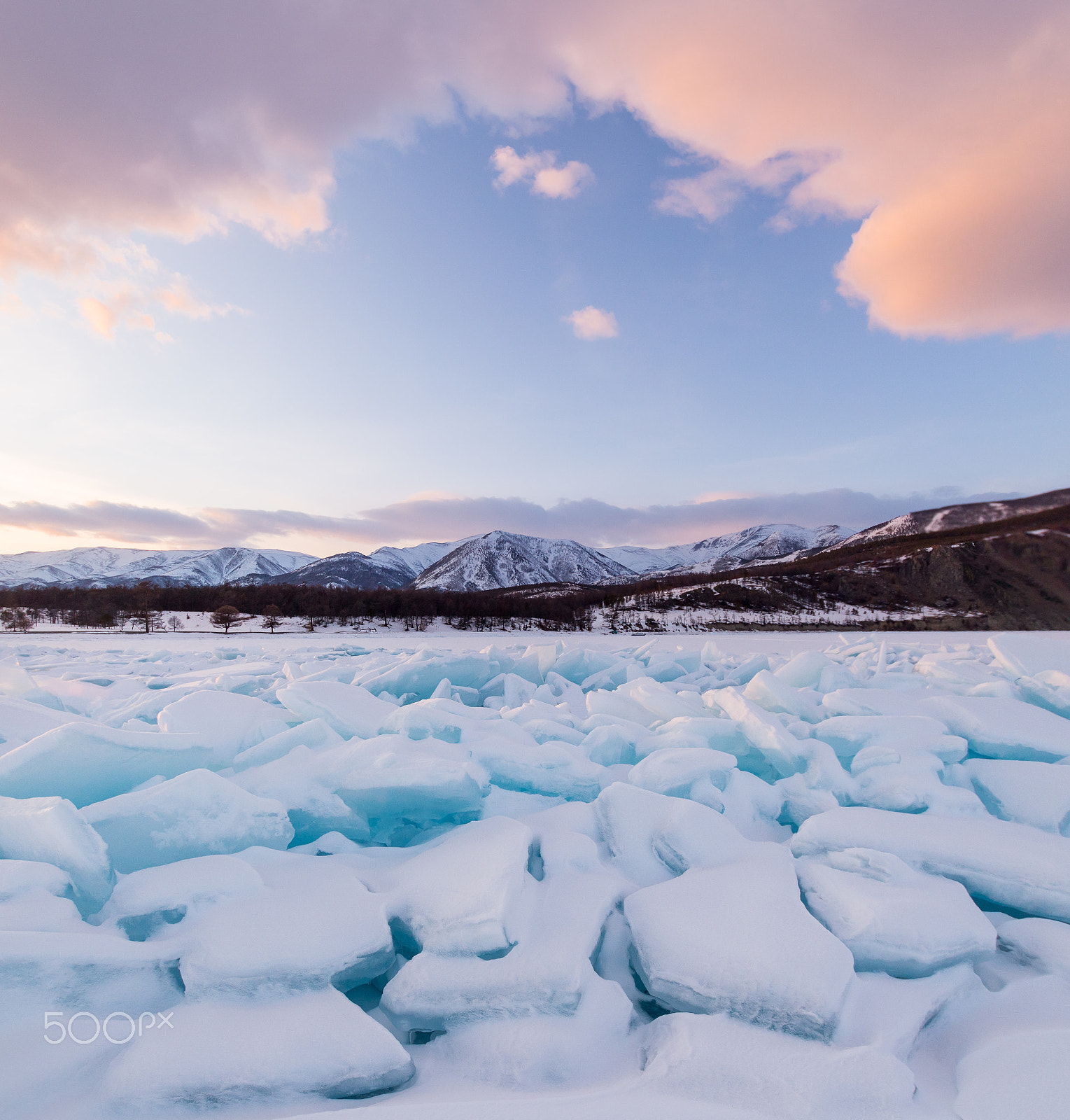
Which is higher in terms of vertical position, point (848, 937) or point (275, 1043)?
point (275, 1043)

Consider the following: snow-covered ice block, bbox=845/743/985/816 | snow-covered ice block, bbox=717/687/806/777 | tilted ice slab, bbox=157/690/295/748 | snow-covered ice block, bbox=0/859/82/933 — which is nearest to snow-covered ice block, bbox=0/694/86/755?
tilted ice slab, bbox=157/690/295/748

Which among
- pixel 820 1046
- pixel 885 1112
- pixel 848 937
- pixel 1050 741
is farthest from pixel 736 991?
pixel 1050 741

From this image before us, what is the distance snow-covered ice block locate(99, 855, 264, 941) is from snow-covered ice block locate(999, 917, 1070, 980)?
11.3 ft

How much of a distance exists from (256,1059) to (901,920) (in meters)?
2.52

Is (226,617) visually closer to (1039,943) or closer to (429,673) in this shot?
(429,673)

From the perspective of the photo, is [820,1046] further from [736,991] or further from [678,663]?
[678,663]

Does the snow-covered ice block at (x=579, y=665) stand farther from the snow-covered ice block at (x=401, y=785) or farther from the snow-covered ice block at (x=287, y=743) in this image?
the snow-covered ice block at (x=401, y=785)

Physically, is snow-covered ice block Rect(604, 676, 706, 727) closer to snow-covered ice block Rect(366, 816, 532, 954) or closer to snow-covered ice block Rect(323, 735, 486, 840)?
snow-covered ice block Rect(323, 735, 486, 840)

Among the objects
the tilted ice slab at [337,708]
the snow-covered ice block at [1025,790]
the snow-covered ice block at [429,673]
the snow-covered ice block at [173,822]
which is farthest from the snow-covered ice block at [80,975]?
the snow-covered ice block at [429,673]

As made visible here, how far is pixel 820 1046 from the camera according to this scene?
1.87 m

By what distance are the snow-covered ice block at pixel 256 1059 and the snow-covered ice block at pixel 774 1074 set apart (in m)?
0.88

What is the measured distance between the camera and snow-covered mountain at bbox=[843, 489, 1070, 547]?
396 ft

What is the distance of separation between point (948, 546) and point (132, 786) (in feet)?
346

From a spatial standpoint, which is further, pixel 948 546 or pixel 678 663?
pixel 948 546
